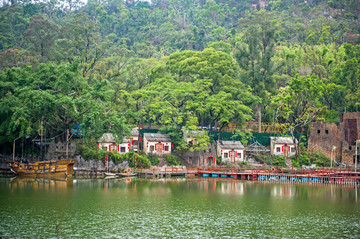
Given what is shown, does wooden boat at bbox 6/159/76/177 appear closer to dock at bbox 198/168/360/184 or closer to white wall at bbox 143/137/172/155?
white wall at bbox 143/137/172/155

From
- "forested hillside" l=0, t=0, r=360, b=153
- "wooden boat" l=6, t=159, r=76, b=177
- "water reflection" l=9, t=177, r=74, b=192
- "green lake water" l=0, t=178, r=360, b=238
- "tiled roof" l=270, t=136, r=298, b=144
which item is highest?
"forested hillside" l=0, t=0, r=360, b=153

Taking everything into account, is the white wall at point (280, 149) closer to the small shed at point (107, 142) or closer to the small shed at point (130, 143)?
the small shed at point (130, 143)

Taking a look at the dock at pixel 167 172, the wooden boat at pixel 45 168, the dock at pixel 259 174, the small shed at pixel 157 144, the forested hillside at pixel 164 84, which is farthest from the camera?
the small shed at pixel 157 144

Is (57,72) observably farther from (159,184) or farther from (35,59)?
(159,184)

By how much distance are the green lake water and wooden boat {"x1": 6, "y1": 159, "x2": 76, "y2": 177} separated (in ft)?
5.74

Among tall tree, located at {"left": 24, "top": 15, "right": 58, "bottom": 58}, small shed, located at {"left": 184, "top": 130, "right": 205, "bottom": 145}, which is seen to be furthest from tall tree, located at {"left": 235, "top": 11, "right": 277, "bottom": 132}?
tall tree, located at {"left": 24, "top": 15, "right": 58, "bottom": 58}

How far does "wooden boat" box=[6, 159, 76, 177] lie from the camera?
183ft

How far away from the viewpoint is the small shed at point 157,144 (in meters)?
67.1

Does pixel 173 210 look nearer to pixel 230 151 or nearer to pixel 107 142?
pixel 107 142

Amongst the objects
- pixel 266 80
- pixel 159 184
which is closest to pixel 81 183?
pixel 159 184

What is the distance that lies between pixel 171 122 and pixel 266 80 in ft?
62.6

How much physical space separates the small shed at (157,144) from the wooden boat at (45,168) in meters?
13.7

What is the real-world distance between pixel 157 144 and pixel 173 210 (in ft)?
96.7

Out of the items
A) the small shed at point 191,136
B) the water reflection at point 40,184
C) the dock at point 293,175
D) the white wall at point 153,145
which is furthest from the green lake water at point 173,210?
the small shed at point 191,136
